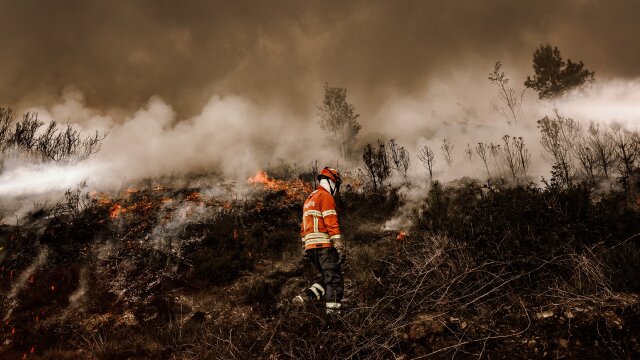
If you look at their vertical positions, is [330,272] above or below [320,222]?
below

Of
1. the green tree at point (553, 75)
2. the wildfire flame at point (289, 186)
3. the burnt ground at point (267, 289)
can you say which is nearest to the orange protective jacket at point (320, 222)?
the burnt ground at point (267, 289)

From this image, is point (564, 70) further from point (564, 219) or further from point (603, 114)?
point (564, 219)

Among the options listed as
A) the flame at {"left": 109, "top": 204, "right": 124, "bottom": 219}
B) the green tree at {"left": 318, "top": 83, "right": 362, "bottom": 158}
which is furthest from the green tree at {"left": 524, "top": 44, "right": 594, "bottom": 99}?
the flame at {"left": 109, "top": 204, "right": 124, "bottom": 219}

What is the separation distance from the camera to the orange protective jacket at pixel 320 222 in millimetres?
4508

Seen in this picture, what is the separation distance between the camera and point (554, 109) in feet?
78.1

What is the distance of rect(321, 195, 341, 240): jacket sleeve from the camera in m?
4.49

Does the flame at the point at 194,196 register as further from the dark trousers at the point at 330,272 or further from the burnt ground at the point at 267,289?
the dark trousers at the point at 330,272

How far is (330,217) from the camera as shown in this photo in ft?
15.0

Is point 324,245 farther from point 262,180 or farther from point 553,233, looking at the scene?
point 262,180

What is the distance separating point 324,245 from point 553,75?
29664 mm

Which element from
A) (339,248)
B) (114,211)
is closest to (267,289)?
(339,248)

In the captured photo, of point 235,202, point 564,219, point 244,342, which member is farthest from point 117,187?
point 564,219

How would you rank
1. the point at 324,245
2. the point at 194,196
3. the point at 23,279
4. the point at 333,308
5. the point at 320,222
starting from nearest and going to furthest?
the point at 333,308, the point at 324,245, the point at 320,222, the point at 23,279, the point at 194,196

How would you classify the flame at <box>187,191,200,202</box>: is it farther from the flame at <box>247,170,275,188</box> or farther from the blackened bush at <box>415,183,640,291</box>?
the blackened bush at <box>415,183,640,291</box>
